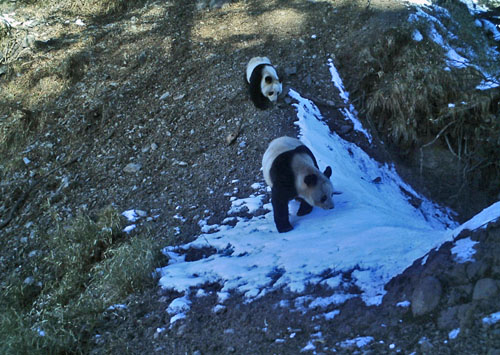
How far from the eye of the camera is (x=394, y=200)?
18.6ft

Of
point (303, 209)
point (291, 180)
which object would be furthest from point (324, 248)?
point (303, 209)

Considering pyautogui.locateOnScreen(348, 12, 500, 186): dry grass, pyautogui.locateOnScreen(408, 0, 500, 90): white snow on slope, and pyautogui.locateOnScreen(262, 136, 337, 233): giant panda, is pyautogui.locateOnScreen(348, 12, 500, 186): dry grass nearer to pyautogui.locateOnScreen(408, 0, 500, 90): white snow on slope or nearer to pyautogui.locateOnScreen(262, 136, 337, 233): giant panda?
pyautogui.locateOnScreen(408, 0, 500, 90): white snow on slope

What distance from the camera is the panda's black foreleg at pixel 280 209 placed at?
4445 mm

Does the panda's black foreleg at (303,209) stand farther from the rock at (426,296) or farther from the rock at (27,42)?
the rock at (27,42)

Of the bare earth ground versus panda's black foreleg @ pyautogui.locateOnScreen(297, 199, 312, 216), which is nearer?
the bare earth ground

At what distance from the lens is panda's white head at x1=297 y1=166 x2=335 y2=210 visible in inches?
178

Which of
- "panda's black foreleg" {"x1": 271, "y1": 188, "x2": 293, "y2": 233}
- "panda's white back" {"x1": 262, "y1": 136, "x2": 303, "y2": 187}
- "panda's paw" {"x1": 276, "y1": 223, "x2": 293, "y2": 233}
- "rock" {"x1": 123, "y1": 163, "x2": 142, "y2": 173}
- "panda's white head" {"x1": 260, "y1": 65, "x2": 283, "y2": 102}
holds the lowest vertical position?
"panda's paw" {"x1": 276, "y1": 223, "x2": 293, "y2": 233}

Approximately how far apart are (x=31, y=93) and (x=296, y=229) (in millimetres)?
6721

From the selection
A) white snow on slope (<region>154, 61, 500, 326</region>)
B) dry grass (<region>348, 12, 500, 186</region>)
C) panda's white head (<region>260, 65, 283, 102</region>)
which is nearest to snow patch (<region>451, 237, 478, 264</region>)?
white snow on slope (<region>154, 61, 500, 326</region>)

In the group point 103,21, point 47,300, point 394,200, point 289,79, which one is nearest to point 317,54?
point 289,79

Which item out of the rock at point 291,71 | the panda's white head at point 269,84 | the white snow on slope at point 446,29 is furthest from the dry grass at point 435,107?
the panda's white head at point 269,84

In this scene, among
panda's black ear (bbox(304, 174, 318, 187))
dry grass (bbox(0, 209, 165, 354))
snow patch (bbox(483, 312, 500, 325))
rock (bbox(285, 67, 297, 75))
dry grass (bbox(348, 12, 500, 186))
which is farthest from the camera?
rock (bbox(285, 67, 297, 75))

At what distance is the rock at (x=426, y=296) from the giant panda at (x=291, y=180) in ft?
6.33

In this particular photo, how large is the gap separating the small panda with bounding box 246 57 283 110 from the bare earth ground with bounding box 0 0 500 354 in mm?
206
